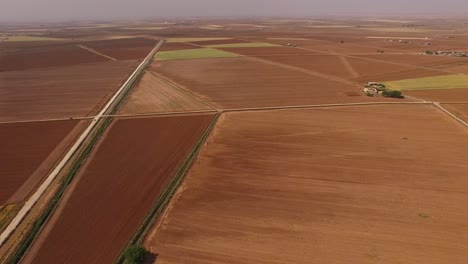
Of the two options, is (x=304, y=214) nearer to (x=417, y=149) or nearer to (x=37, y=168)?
(x=417, y=149)

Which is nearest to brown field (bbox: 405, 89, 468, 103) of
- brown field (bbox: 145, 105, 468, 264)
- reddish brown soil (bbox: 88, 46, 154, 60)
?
brown field (bbox: 145, 105, 468, 264)

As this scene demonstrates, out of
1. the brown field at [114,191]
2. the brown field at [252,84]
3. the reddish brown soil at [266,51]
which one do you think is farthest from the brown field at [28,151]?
the reddish brown soil at [266,51]

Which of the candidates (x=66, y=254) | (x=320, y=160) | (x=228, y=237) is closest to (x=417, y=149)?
(x=320, y=160)

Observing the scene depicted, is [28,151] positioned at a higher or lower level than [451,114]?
lower

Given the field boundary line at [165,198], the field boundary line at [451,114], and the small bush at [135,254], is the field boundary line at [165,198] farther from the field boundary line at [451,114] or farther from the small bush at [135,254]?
the field boundary line at [451,114]

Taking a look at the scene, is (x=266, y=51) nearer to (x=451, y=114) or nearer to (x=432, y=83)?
(x=432, y=83)

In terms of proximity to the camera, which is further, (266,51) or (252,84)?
(266,51)

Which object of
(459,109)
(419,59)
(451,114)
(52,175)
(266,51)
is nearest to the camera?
(52,175)

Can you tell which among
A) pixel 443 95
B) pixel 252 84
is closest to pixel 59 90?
pixel 252 84
